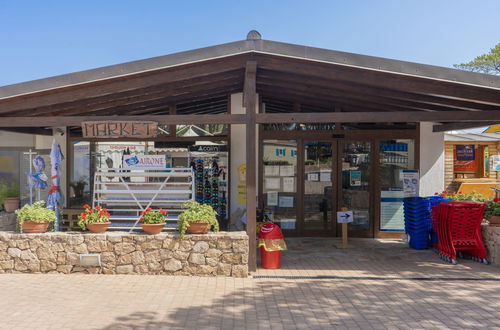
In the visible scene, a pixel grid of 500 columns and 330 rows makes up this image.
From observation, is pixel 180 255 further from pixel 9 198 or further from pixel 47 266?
pixel 9 198

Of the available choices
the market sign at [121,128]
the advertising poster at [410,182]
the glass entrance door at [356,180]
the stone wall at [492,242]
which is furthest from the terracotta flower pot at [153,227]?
the advertising poster at [410,182]

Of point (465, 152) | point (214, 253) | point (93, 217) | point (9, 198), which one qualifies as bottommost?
point (214, 253)

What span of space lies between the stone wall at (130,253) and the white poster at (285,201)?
3.11 m

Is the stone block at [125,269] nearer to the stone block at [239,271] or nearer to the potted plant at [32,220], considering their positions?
the potted plant at [32,220]

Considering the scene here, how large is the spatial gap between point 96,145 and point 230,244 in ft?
16.4

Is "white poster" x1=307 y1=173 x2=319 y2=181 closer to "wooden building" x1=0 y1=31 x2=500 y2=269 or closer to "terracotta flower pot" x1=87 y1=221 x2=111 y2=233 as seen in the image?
"wooden building" x1=0 y1=31 x2=500 y2=269

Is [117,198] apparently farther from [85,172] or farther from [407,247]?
[407,247]

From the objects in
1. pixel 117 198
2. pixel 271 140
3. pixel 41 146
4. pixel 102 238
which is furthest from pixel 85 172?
pixel 271 140

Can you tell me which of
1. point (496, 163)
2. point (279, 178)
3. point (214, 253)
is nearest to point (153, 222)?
point (214, 253)

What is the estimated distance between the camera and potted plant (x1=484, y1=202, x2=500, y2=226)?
687 centimetres

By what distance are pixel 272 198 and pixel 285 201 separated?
1.00 ft

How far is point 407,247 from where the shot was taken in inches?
326

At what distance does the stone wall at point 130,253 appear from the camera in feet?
20.0

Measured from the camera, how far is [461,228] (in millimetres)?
6992
